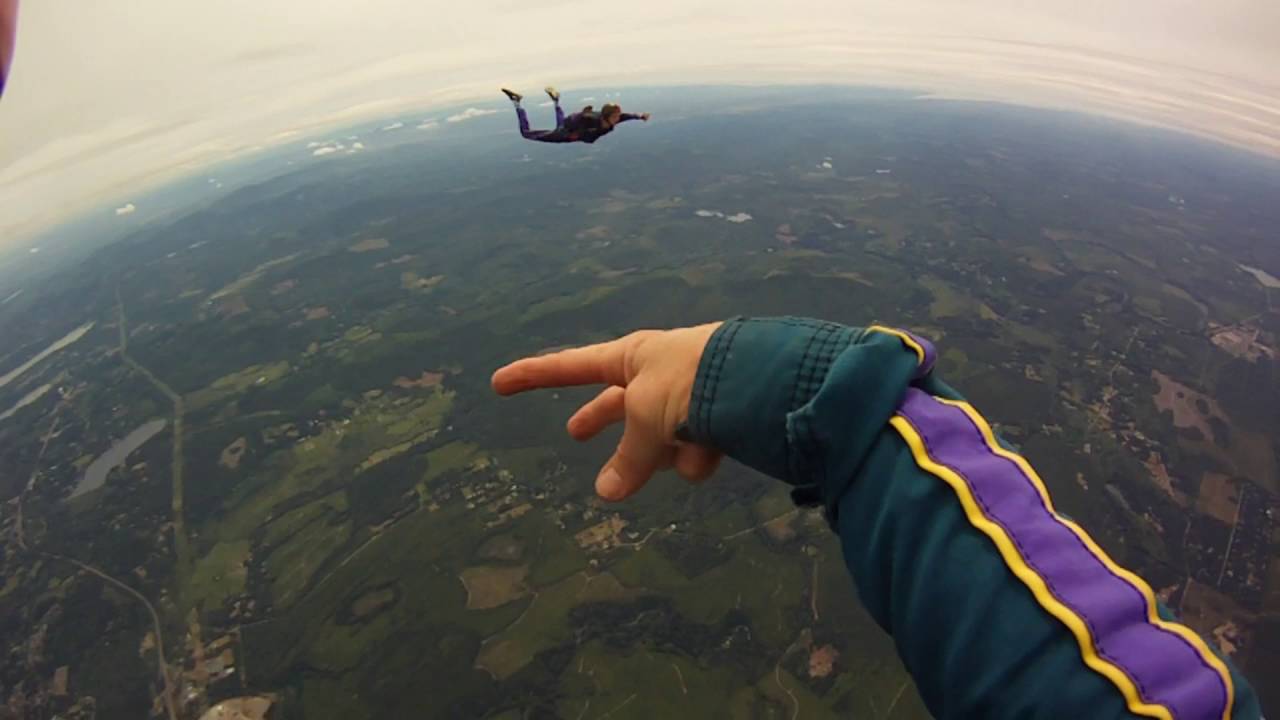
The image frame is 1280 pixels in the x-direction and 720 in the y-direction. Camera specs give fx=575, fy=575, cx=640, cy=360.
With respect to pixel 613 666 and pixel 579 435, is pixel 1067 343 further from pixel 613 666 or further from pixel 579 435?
pixel 579 435

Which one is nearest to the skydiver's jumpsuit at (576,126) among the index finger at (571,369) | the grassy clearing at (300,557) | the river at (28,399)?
the index finger at (571,369)

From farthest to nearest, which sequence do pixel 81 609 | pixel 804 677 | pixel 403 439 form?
pixel 403 439 < pixel 81 609 < pixel 804 677

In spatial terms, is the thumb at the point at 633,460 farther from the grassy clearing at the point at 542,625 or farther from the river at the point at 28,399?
the river at the point at 28,399

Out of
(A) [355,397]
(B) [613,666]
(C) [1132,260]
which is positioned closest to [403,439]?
(A) [355,397]

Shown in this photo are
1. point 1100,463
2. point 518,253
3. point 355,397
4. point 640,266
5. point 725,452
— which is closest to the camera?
point 725,452

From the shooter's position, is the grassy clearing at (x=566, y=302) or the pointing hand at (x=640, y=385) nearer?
the pointing hand at (x=640, y=385)

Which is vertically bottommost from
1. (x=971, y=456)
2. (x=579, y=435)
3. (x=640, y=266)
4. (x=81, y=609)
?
(x=81, y=609)

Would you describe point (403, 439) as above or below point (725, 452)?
below

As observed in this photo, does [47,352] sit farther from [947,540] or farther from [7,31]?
[947,540]
